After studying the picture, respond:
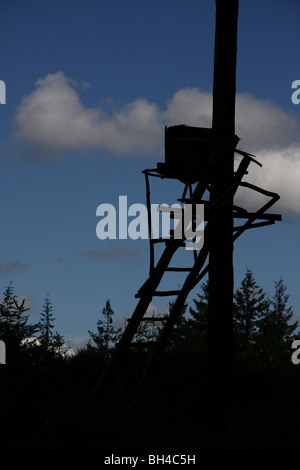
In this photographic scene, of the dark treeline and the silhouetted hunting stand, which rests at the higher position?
the silhouetted hunting stand

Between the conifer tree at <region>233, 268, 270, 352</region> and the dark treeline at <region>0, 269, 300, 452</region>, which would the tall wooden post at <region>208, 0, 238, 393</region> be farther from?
the conifer tree at <region>233, 268, 270, 352</region>

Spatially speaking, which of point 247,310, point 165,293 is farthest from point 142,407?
point 247,310

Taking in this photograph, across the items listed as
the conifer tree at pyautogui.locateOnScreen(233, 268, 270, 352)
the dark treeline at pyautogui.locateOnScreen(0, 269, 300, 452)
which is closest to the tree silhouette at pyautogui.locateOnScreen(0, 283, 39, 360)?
the dark treeline at pyautogui.locateOnScreen(0, 269, 300, 452)

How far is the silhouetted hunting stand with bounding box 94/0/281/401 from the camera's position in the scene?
1155 centimetres

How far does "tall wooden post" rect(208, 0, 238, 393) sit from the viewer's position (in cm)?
1173

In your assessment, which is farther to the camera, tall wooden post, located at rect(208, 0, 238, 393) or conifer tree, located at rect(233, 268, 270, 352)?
conifer tree, located at rect(233, 268, 270, 352)

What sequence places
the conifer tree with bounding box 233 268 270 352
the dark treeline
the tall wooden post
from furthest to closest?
the conifer tree with bounding box 233 268 270 352 → the tall wooden post → the dark treeline

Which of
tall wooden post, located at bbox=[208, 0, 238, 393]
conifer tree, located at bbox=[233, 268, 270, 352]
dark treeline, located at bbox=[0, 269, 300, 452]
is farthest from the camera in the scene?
conifer tree, located at bbox=[233, 268, 270, 352]

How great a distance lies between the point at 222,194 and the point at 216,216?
513mm

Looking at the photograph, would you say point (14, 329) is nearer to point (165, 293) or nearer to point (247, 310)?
point (165, 293)

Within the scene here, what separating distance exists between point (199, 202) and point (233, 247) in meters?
1.17

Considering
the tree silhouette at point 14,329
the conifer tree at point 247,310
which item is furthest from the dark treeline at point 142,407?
the conifer tree at point 247,310

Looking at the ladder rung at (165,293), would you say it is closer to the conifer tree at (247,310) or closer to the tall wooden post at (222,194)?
the tall wooden post at (222,194)
